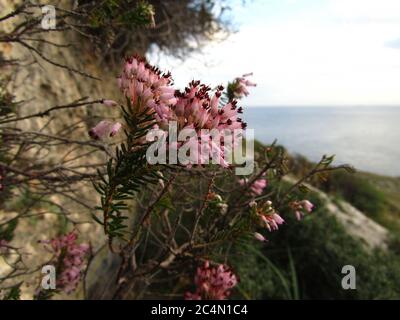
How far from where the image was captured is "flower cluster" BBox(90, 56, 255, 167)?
0.96m

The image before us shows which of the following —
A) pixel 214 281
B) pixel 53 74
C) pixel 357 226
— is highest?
pixel 53 74

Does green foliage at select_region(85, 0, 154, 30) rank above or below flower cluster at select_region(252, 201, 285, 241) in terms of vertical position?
above

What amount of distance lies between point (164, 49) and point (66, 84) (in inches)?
77.9

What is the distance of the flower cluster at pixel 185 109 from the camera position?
0.96 meters

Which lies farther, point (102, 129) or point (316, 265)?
point (316, 265)

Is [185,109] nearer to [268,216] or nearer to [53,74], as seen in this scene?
[268,216]

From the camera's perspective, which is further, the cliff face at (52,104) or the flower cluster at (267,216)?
the cliff face at (52,104)

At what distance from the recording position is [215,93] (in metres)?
1.07

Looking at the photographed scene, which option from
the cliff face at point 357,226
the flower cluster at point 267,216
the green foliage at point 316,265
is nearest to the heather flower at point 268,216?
the flower cluster at point 267,216

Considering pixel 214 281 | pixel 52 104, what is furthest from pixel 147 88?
pixel 52 104

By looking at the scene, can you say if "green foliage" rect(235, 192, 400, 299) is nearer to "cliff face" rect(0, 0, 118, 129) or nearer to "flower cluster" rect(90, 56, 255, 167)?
"cliff face" rect(0, 0, 118, 129)

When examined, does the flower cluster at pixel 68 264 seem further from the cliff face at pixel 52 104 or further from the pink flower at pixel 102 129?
the pink flower at pixel 102 129

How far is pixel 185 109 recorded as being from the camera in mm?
993

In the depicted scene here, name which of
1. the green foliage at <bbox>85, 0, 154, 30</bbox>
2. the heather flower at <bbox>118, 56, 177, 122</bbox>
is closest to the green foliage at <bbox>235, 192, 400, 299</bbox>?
the green foliage at <bbox>85, 0, 154, 30</bbox>
